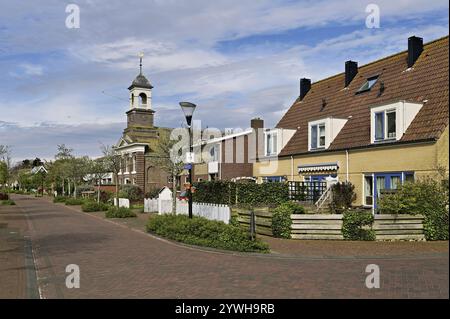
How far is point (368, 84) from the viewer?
27359mm

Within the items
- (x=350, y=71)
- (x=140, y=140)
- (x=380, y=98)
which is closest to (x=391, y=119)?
(x=380, y=98)

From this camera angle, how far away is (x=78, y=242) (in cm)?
1614

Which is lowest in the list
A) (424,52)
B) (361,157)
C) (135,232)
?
(135,232)

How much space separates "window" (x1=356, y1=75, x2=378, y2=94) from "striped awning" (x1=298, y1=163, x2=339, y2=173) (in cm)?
489

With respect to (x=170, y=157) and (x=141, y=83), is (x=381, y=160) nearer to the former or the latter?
(x=170, y=157)

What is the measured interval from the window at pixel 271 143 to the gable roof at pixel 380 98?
1.19 metres

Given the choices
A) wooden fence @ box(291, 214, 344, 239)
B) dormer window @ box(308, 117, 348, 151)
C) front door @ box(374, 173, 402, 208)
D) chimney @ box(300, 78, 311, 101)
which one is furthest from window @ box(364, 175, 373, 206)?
chimney @ box(300, 78, 311, 101)

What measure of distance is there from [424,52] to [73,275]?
21316mm

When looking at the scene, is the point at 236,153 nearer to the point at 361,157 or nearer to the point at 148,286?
the point at 361,157

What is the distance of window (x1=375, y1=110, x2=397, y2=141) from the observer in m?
22.1

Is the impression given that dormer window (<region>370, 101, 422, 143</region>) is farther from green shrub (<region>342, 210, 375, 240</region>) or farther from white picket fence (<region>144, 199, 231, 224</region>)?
white picket fence (<region>144, 199, 231, 224</region>)

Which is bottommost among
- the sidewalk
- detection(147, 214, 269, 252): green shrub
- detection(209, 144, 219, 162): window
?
the sidewalk

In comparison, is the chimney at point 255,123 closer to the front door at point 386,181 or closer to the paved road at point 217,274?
the front door at point 386,181
